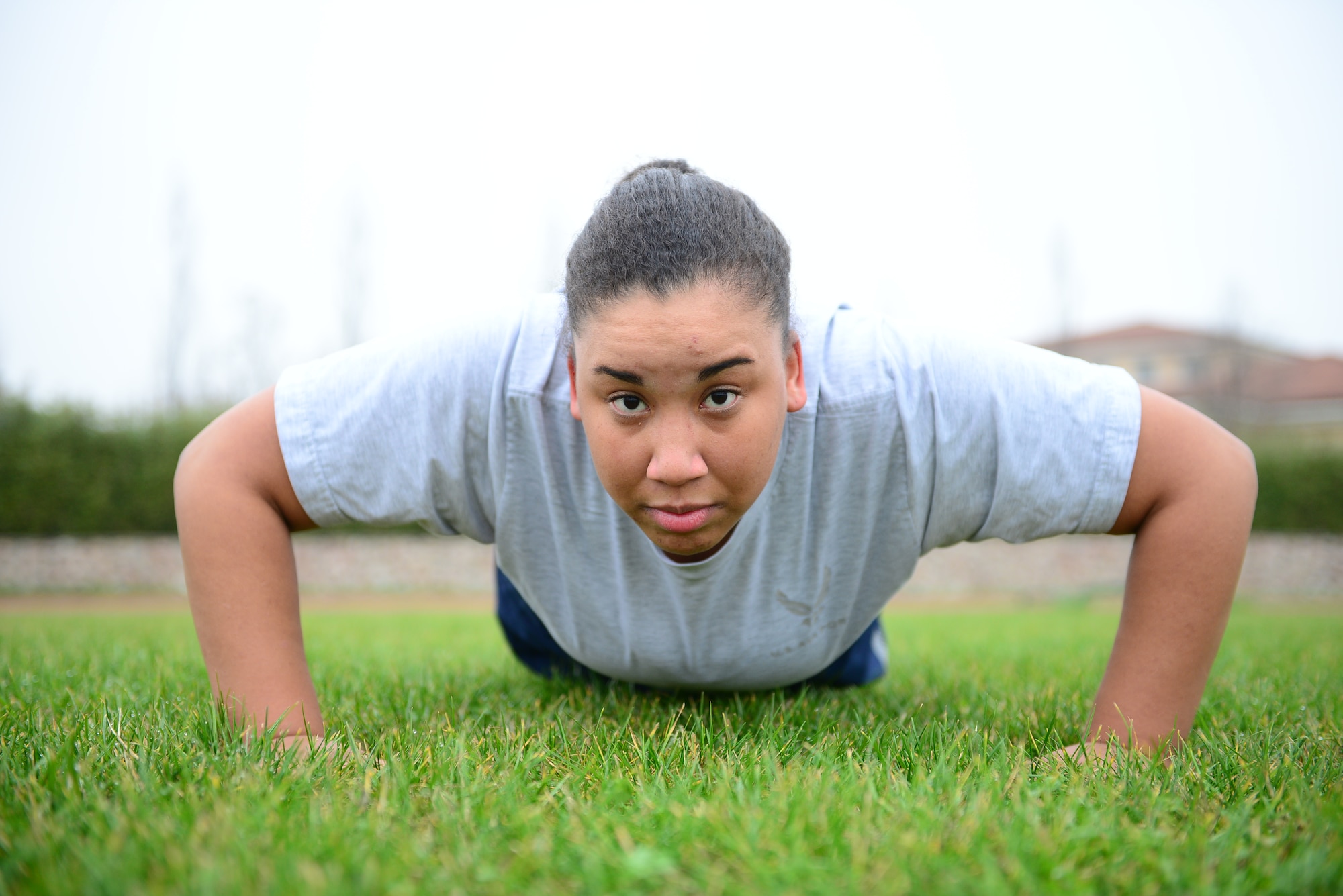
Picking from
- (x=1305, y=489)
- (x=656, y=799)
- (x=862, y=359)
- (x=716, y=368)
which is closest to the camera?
(x=656, y=799)

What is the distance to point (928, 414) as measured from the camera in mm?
2244

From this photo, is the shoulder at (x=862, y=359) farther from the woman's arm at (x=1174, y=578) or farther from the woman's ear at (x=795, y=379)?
the woman's arm at (x=1174, y=578)

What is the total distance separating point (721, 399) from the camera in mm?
1909

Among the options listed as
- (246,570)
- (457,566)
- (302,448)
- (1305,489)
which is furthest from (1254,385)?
(246,570)

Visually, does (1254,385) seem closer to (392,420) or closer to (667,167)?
(667,167)

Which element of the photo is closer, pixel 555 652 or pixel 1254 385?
pixel 555 652

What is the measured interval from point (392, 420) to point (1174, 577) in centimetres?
198

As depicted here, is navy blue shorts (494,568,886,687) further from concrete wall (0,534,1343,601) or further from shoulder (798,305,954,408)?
concrete wall (0,534,1343,601)

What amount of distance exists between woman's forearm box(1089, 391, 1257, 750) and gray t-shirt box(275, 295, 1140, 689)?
0.33 feet

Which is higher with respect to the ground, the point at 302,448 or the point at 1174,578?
the point at 302,448

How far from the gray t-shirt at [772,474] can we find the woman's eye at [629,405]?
0.39 meters

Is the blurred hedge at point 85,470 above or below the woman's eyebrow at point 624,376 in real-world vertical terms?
below

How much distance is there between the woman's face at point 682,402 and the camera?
1846 mm

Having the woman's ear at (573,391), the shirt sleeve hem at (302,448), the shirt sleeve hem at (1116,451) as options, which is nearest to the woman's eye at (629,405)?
the woman's ear at (573,391)
